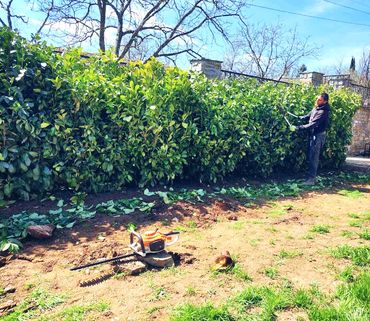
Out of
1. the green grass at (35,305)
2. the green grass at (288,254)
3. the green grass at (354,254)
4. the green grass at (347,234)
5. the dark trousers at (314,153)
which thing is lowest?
the green grass at (35,305)

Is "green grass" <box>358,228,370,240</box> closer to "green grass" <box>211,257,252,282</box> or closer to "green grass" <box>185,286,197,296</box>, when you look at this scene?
"green grass" <box>211,257,252,282</box>

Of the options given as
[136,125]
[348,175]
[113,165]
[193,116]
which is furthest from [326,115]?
[113,165]

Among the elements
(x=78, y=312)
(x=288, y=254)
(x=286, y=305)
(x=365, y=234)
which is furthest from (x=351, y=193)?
(x=78, y=312)

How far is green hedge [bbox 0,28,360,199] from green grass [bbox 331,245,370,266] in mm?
2411

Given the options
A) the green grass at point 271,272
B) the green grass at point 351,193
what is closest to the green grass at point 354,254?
the green grass at point 271,272

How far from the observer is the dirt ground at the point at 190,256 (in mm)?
2092

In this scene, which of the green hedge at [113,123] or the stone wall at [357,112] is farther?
the stone wall at [357,112]

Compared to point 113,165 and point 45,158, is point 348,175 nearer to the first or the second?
point 113,165

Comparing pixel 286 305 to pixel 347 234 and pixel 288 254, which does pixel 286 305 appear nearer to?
pixel 288 254

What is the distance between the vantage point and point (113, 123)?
13.8 ft

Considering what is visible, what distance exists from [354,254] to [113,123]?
3107 mm

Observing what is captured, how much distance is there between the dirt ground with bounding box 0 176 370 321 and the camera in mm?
2092

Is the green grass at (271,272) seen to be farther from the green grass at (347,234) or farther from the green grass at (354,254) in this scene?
the green grass at (347,234)

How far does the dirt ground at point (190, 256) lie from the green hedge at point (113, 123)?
85cm
